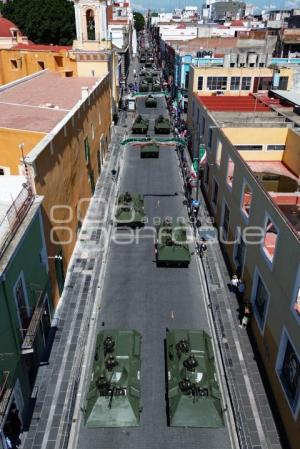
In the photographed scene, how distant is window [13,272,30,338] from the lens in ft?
49.0

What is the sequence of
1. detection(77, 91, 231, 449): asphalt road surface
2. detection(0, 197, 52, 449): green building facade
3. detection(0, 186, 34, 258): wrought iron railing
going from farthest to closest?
detection(77, 91, 231, 449): asphalt road surface
detection(0, 186, 34, 258): wrought iron railing
detection(0, 197, 52, 449): green building facade

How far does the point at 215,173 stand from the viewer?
3130 centimetres

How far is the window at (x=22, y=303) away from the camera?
14.9m

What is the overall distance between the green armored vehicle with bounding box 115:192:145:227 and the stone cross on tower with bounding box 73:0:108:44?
26193 millimetres

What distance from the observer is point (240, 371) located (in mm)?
17953

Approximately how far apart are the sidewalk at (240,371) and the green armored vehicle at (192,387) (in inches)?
73.5

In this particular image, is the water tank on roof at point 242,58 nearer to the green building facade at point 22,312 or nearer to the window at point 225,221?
the window at point 225,221

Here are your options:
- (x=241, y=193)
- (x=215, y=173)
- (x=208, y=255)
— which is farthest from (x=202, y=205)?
(x=241, y=193)

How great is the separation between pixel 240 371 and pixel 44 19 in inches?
3104

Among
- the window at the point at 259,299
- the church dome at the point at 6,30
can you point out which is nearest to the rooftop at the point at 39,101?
the window at the point at 259,299

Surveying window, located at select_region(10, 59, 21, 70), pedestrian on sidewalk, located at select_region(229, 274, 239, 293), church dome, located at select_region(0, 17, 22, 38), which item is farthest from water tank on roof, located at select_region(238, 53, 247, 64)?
pedestrian on sidewalk, located at select_region(229, 274, 239, 293)

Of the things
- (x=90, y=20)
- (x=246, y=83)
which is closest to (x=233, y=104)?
(x=246, y=83)

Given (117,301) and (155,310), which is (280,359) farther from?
(117,301)

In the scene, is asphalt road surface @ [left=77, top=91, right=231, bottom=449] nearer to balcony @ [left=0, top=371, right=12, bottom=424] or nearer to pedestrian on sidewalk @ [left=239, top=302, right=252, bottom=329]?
pedestrian on sidewalk @ [left=239, top=302, right=252, bottom=329]
